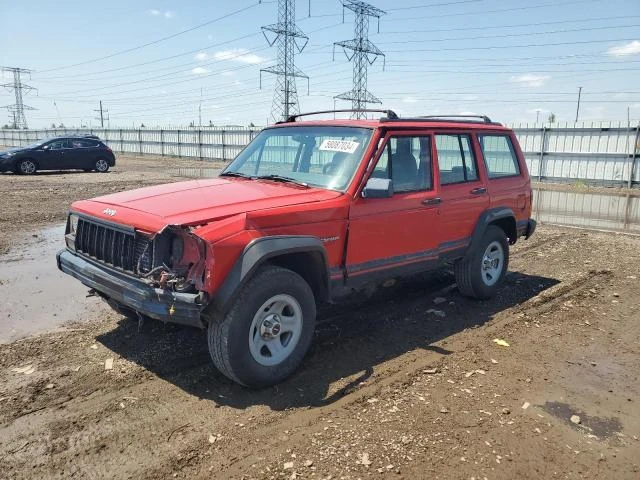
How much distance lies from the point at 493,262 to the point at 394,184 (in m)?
2.29

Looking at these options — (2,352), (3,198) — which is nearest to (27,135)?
(3,198)

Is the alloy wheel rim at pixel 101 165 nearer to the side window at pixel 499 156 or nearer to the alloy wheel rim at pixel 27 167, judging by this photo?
the alloy wheel rim at pixel 27 167

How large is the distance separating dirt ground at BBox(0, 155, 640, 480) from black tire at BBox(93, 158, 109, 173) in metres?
19.4

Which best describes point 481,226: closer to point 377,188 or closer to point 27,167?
point 377,188

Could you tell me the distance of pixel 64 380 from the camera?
3945 millimetres

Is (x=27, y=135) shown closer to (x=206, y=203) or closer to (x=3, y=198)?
(x=3, y=198)

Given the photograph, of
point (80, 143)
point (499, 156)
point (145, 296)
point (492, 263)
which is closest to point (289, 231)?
point (145, 296)

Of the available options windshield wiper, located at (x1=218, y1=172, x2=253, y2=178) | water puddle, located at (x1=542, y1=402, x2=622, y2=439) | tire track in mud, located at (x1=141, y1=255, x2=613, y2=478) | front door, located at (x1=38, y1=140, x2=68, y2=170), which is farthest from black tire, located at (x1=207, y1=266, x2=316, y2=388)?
front door, located at (x1=38, y1=140, x2=68, y2=170)

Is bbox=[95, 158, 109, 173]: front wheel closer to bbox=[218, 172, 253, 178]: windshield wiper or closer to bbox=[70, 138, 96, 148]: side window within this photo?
bbox=[70, 138, 96, 148]: side window

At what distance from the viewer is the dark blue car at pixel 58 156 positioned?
2064 cm

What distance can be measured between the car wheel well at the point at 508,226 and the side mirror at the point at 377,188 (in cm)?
243

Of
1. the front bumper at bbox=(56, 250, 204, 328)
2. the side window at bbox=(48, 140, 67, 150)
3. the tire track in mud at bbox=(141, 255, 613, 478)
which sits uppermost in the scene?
the side window at bbox=(48, 140, 67, 150)

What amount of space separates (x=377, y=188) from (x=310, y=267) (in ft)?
2.85

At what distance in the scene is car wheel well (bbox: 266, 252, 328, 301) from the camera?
4.14 meters
